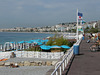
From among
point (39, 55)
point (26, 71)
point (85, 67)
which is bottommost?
point (26, 71)

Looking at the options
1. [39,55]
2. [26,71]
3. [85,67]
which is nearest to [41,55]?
[39,55]

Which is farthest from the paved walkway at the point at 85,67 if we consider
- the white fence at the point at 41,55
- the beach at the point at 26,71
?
the white fence at the point at 41,55

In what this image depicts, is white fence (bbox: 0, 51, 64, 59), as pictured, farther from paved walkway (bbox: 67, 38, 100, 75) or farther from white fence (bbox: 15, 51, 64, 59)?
paved walkway (bbox: 67, 38, 100, 75)

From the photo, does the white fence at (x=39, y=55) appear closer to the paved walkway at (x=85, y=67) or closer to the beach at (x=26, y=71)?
the beach at (x=26, y=71)

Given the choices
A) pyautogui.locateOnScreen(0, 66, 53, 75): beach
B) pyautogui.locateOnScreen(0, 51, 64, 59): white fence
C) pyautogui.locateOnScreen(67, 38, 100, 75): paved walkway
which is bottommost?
pyautogui.locateOnScreen(0, 66, 53, 75): beach

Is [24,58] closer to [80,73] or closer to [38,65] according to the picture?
[38,65]

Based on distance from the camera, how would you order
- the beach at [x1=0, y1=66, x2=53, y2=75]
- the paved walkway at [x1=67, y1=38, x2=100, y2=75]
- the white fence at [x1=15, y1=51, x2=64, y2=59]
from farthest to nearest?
the white fence at [x1=15, y1=51, x2=64, y2=59], the beach at [x1=0, y1=66, x2=53, y2=75], the paved walkway at [x1=67, y1=38, x2=100, y2=75]

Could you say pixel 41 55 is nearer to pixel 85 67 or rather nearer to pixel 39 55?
pixel 39 55

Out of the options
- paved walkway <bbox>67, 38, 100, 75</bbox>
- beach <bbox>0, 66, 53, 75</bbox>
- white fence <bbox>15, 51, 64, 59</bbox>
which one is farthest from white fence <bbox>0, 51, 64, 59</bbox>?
paved walkway <bbox>67, 38, 100, 75</bbox>

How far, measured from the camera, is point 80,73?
809 cm

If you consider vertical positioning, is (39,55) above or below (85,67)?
below

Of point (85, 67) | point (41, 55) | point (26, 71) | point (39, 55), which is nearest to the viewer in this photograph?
point (85, 67)

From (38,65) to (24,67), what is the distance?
1.36 m

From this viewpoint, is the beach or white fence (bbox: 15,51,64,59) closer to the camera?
the beach
